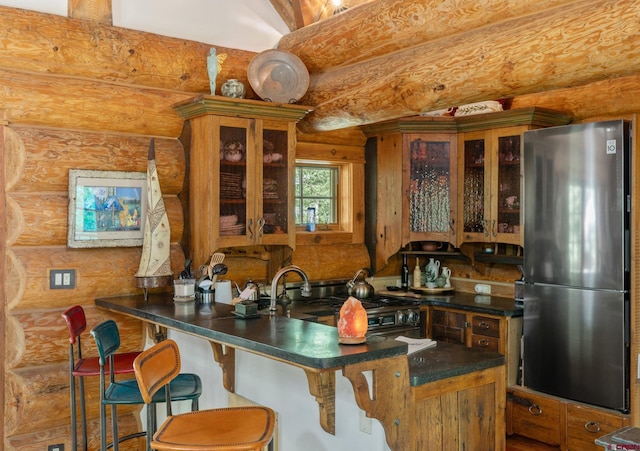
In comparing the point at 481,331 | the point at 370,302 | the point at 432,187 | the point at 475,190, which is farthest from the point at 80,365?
the point at 475,190

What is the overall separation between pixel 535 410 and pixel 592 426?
0.42 m

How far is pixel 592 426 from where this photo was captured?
3.99m

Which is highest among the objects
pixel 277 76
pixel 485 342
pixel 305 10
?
pixel 305 10

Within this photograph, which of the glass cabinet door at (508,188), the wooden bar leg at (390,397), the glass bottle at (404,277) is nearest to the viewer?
the wooden bar leg at (390,397)

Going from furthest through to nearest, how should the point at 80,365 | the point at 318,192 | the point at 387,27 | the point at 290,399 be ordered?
the point at 318,192
the point at 387,27
the point at 80,365
the point at 290,399

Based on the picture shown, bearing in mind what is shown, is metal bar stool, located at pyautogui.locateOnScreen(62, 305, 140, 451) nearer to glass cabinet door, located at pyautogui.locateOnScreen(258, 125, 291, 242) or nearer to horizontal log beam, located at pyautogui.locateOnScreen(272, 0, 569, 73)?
glass cabinet door, located at pyautogui.locateOnScreen(258, 125, 291, 242)

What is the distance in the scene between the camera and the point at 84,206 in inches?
150

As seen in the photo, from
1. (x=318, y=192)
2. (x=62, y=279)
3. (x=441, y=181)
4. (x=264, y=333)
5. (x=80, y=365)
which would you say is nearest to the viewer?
(x=264, y=333)

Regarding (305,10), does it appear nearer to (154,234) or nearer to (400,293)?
(154,234)

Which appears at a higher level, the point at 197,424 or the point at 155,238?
the point at 155,238

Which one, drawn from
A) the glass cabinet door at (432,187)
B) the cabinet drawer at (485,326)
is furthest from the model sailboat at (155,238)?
the cabinet drawer at (485,326)

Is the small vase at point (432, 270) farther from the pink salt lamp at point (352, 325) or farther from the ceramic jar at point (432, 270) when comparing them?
the pink salt lamp at point (352, 325)

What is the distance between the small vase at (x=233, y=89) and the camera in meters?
4.23

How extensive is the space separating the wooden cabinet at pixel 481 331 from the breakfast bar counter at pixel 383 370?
162cm
